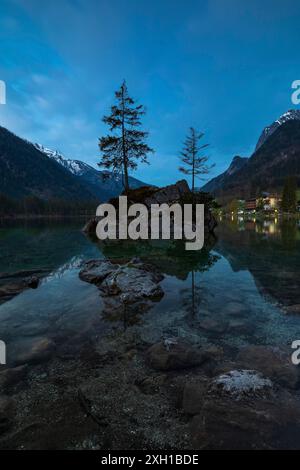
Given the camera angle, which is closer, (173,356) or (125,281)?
(173,356)

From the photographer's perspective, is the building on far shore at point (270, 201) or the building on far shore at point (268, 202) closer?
the building on far shore at point (268, 202)

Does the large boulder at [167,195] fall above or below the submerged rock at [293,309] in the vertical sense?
above

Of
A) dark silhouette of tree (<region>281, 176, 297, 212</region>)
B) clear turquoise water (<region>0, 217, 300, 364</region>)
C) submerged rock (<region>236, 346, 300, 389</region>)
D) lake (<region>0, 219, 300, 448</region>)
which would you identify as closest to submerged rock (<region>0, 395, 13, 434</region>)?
lake (<region>0, 219, 300, 448</region>)

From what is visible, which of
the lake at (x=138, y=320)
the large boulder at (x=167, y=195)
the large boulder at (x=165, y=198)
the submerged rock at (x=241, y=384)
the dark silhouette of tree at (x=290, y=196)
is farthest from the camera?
the dark silhouette of tree at (x=290, y=196)

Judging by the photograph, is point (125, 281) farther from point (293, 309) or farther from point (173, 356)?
point (293, 309)

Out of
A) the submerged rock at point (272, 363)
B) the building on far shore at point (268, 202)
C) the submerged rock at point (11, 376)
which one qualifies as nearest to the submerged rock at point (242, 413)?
the submerged rock at point (272, 363)

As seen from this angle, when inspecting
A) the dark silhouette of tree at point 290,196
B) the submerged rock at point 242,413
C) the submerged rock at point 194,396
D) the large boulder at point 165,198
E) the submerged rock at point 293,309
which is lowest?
the submerged rock at point 194,396

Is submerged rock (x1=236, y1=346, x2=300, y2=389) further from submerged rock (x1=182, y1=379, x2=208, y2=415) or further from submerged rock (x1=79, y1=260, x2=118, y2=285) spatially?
submerged rock (x1=79, y1=260, x2=118, y2=285)

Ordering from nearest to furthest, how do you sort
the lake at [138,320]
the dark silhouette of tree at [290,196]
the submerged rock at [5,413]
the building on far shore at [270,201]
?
1. the submerged rock at [5,413]
2. the lake at [138,320]
3. the dark silhouette of tree at [290,196]
4. the building on far shore at [270,201]

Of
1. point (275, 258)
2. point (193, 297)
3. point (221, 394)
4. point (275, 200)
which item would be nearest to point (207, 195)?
point (275, 258)

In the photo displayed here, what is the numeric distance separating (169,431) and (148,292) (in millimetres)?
5363

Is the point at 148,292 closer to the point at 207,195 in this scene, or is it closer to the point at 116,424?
the point at 116,424

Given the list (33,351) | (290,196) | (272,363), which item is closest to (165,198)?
(33,351)

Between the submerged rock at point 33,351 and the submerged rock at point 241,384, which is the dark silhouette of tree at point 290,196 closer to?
the submerged rock at point 241,384
